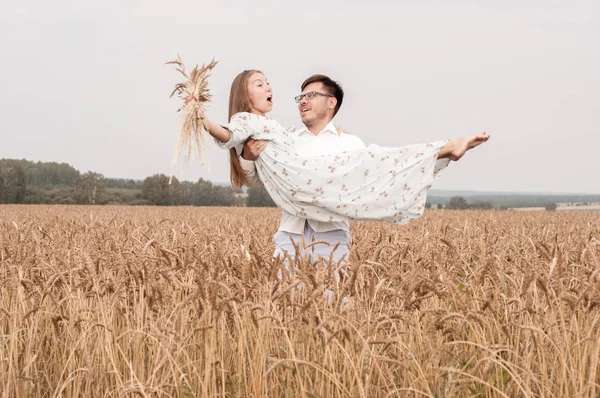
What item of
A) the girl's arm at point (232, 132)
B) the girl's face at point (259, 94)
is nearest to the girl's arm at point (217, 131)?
the girl's arm at point (232, 132)

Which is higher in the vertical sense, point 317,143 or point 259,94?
point 259,94

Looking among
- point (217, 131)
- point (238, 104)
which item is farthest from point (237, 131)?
point (238, 104)

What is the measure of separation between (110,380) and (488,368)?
Answer: 1763mm

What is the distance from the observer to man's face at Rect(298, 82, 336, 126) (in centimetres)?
437

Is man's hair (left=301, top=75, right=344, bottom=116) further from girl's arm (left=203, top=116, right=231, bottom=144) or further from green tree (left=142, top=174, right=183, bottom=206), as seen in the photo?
green tree (left=142, top=174, right=183, bottom=206)

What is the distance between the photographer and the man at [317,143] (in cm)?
432

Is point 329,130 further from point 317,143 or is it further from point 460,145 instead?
point 460,145

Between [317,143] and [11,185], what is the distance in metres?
59.7

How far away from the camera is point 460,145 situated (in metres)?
3.92

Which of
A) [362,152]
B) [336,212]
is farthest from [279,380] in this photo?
[362,152]

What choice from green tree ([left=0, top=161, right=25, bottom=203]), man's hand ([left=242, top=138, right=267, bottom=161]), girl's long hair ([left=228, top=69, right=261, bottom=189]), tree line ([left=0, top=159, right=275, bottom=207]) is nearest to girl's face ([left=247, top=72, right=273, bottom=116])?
girl's long hair ([left=228, top=69, right=261, bottom=189])

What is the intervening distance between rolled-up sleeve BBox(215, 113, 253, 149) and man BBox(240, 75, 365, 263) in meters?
0.23

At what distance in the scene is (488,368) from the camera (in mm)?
2273

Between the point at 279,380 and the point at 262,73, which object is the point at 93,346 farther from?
the point at 262,73
